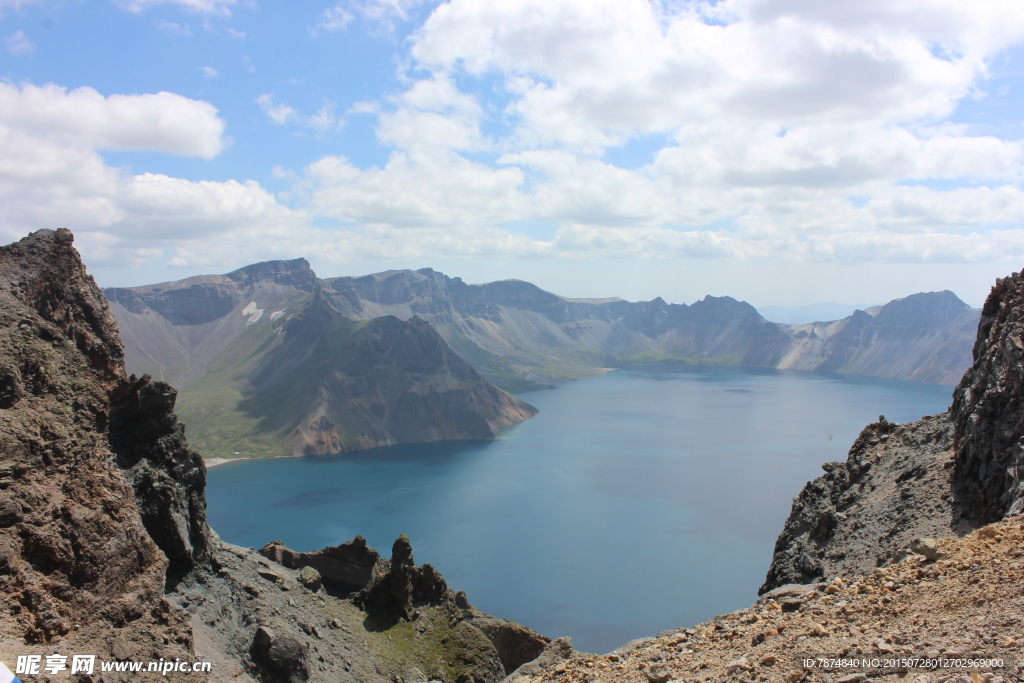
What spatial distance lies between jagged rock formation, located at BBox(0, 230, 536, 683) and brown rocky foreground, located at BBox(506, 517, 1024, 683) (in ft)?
55.4

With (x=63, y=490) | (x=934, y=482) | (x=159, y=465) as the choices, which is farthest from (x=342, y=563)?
(x=934, y=482)

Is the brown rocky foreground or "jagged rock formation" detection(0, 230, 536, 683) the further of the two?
"jagged rock formation" detection(0, 230, 536, 683)

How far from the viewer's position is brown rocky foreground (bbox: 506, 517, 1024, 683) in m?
11.6

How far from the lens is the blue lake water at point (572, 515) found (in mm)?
85938

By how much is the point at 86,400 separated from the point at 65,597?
10.1 metres

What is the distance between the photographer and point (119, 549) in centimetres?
2652

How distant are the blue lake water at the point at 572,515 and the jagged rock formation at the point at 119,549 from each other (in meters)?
37.1

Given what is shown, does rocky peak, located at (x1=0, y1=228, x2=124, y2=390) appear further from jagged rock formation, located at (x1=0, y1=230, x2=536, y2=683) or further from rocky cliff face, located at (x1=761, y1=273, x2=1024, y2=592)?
rocky cliff face, located at (x1=761, y1=273, x2=1024, y2=592)

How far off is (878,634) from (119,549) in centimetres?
2742

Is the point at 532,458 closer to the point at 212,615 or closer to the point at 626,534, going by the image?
the point at 626,534

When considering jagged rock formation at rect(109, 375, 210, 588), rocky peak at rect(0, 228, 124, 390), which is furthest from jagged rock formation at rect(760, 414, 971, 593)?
rocky peak at rect(0, 228, 124, 390)

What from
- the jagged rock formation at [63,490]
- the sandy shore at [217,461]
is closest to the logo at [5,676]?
the jagged rock formation at [63,490]

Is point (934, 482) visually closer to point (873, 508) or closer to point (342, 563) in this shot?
point (873, 508)

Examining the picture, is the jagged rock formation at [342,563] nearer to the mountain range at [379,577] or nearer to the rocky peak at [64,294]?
the mountain range at [379,577]
